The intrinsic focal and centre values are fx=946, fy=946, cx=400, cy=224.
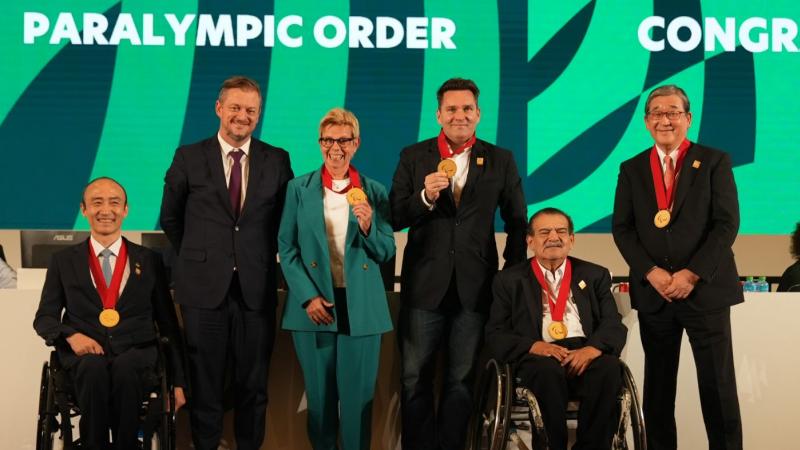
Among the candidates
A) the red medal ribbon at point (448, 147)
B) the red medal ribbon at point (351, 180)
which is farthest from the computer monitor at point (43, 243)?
the red medal ribbon at point (448, 147)

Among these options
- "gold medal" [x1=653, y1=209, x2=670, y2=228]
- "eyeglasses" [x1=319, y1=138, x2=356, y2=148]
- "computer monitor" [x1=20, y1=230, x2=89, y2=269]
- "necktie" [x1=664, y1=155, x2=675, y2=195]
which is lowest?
"computer monitor" [x1=20, y1=230, x2=89, y2=269]

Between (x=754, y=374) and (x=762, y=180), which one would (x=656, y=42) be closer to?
(x=762, y=180)

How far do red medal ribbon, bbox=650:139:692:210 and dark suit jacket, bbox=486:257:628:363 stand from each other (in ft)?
1.15

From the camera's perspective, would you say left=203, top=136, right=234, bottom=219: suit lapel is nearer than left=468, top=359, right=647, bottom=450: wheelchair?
No

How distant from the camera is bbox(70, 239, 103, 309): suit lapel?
343 cm

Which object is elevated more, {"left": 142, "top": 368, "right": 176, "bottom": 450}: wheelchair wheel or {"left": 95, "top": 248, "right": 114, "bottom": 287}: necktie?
{"left": 95, "top": 248, "right": 114, "bottom": 287}: necktie

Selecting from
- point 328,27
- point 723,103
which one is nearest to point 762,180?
point 723,103

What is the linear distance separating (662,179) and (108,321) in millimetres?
2131

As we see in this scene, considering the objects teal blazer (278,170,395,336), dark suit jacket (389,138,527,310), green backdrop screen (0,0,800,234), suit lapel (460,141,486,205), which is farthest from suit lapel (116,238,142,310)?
green backdrop screen (0,0,800,234)

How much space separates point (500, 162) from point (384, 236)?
573mm

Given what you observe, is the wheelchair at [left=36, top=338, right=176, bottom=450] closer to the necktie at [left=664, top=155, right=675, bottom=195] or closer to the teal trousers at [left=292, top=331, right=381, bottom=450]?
the teal trousers at [left=292, top=331, right=381, bottom=450]

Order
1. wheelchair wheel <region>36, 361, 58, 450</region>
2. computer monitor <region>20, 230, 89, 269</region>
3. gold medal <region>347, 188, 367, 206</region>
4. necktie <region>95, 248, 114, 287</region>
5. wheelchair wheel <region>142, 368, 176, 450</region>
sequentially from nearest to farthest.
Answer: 1. wheelchair wheel <region>36, 361, 58, 450</region>
2. wheelchair wheel <region>142, 368, 176, 450</region>
3. gold medal <region>347, 188, 367, 206</region>
4. necktie <region>95, 248, 114, 287</region>
5. computer monitor <region>20, 230, 89, 269</region>

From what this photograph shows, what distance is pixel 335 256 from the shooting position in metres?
3.55

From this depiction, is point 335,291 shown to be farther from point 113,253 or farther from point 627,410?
point 627,410
